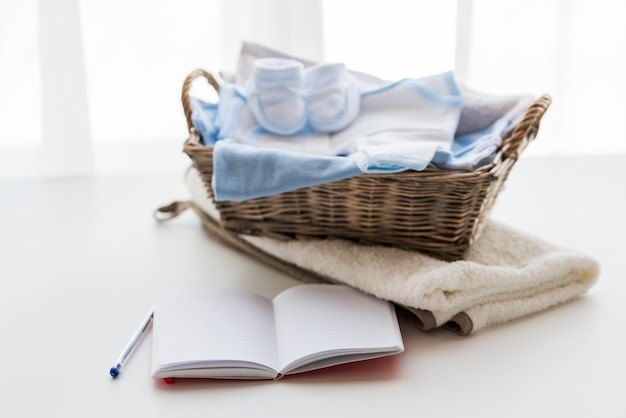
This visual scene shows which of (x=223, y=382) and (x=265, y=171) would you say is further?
(x=265, y=171)

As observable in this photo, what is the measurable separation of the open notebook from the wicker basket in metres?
0.09

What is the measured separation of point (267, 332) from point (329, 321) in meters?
0.07

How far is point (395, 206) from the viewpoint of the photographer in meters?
0.96

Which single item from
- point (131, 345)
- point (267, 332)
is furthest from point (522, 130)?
point (131, 345)

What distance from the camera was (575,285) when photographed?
Answer: 976 millimetres

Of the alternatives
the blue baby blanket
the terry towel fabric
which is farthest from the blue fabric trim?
the terry towel fabric

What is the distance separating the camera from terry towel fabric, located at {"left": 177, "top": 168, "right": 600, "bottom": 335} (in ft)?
2.90

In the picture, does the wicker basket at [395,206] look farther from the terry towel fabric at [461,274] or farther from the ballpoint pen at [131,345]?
the ballpoint pen at [131,345]

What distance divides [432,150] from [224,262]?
37 centimetres

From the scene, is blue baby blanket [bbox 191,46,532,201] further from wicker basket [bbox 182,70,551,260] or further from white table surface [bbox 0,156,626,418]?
white table surface [bbox 0,156,626,418]

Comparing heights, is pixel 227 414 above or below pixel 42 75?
below

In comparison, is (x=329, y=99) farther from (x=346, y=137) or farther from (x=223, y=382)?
(x=223, y=382)

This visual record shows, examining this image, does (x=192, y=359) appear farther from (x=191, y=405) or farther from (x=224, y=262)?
(x=224, y=262)

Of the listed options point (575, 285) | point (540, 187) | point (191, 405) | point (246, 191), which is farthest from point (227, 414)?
point (540, 187)
